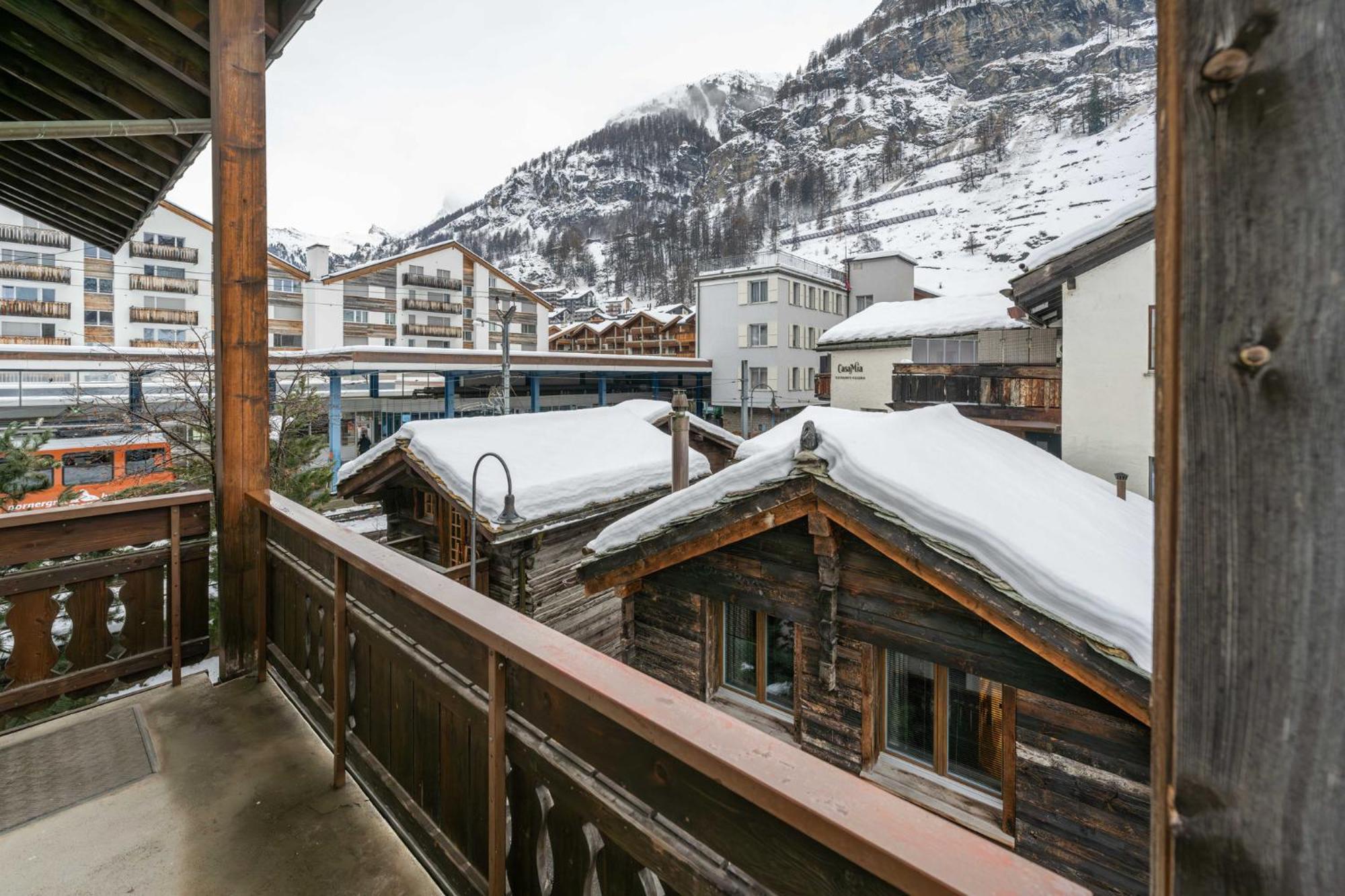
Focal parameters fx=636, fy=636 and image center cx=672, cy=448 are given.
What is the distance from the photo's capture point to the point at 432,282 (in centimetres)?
3934

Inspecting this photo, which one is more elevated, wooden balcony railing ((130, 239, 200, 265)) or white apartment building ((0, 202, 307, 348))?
wooden balcony railing ((130, 239, 200, 265))

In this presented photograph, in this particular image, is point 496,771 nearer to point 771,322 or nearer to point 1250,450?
point 1250,450

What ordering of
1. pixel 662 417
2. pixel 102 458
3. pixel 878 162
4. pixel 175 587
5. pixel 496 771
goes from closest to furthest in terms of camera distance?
pixel 496 771 < pixel 175 587 < pixel 662 417 < pixel 102 458 < pixel 878 162

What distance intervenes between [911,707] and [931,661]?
0.61 m

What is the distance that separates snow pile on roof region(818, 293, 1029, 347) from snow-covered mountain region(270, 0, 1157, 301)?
76.3 ft

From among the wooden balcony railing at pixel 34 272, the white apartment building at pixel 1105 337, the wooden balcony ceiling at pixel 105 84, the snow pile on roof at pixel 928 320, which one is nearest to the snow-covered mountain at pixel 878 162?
the snow pile on roof at pixel 928 320

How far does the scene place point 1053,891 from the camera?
0.69m

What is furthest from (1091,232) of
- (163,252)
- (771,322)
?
(163,252)

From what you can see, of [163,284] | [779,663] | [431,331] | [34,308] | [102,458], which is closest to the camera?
[779,663]

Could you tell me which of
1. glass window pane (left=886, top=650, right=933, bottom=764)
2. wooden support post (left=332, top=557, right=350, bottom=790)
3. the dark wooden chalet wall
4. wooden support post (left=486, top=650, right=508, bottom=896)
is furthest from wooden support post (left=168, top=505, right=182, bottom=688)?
glass window pane (left=886, top=650, right=933, bottom=764)

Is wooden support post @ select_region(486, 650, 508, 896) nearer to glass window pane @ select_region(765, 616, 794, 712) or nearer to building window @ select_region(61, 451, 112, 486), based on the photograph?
glass window pane @ select_region(765, 616, 794, 712)

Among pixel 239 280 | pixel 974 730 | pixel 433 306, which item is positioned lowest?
pixel 974 730

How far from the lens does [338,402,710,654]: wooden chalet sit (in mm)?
9266

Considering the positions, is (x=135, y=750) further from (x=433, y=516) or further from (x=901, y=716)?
(x=433, y=516)
